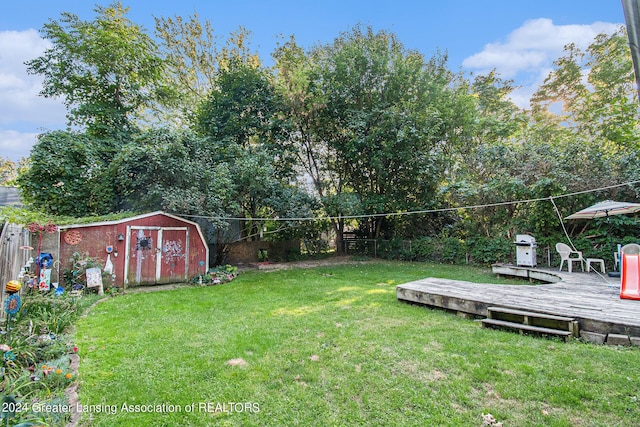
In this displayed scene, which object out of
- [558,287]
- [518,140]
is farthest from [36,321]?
[518,140]

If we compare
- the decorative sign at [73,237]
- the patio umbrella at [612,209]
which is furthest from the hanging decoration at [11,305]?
the patio umbrella at [612,209]

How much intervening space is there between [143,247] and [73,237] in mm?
1507

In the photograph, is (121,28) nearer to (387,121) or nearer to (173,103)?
(173,103)

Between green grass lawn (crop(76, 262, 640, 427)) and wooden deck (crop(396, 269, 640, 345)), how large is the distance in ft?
0.85

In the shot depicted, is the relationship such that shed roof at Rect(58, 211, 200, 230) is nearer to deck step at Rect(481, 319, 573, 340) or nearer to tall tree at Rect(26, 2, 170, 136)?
tall tree at Rect(26, 2, 170, 136)

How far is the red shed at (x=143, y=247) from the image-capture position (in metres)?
6.96

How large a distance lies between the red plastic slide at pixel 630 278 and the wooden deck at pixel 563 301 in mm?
146

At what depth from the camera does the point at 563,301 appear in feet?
14.5

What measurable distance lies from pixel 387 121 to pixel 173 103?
33.7 feet

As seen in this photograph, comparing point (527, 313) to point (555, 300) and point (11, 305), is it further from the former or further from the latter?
point (11, 305)

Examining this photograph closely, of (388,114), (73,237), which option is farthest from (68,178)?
(388,114)

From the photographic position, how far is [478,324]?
170 inches

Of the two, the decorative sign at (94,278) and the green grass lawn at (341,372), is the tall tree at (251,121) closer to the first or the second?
the decorative sign at (94,278)

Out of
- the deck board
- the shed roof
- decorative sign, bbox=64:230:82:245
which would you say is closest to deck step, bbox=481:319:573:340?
the deck board
